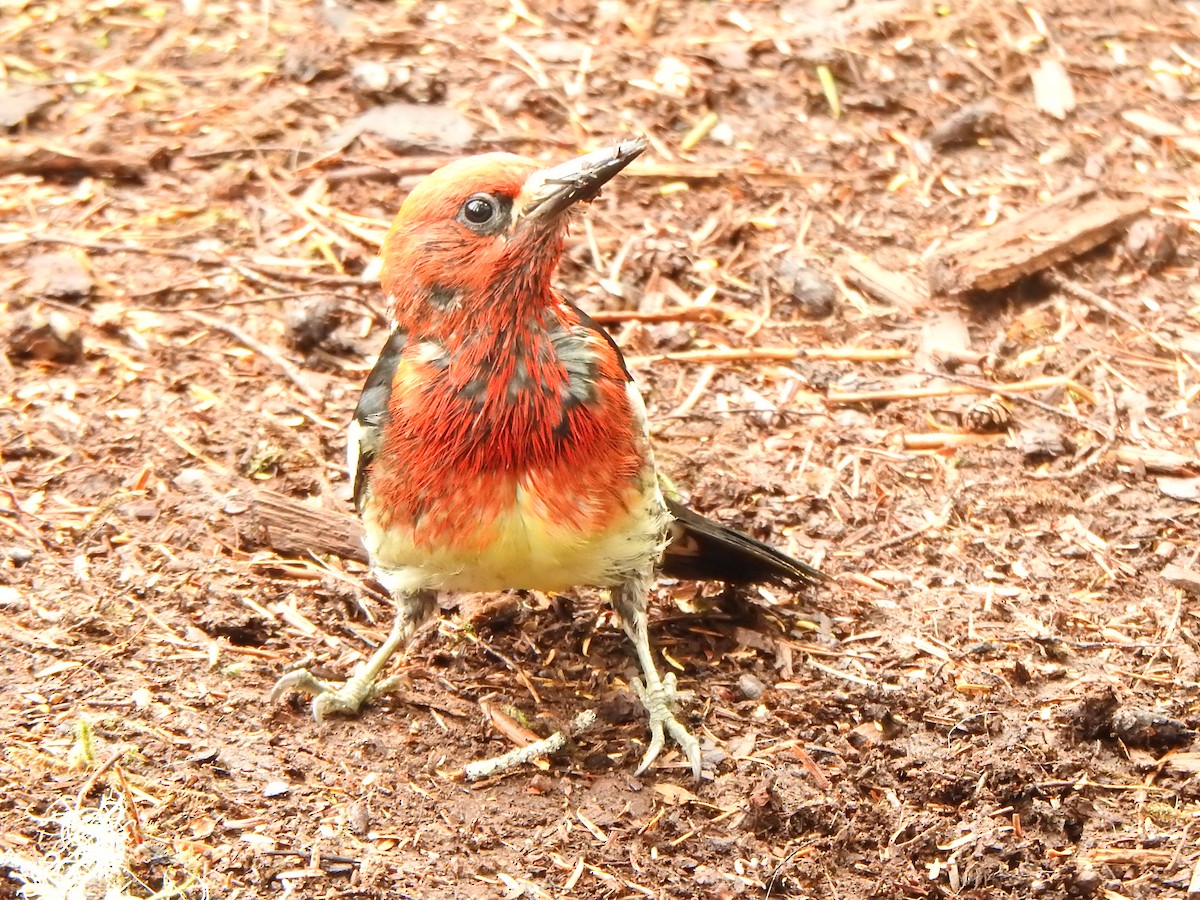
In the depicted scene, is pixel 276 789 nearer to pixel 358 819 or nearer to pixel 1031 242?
pixel 358 819

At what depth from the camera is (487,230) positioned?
3793 millimetres

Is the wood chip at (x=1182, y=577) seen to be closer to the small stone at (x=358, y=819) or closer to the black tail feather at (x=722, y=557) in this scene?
the black tail feather at (x=722, y=557)

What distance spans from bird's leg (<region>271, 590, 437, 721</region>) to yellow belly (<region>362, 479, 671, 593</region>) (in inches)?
4.6

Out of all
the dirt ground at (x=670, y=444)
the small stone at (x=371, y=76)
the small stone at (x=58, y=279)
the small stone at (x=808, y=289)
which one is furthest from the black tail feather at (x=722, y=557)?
the small stone at (x=371, y=76)

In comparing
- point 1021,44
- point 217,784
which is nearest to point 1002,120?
point 1021,44

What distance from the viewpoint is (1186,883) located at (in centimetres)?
340

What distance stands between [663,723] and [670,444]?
132 cm

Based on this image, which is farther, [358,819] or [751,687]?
[751,687]

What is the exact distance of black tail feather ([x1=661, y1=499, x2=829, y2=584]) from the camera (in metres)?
4.36

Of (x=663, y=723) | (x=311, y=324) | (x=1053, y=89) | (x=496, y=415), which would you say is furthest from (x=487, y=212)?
(x=1053, y=89)

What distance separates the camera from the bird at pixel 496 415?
376 cm

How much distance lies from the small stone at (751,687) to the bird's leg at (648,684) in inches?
8.7

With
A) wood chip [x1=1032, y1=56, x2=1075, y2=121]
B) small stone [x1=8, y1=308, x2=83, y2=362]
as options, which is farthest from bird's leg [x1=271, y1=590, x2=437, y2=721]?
wood chip [x1=1032, y1=56, x2=1075, y2=121]

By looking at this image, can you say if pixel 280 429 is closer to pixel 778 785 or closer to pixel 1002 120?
pixel 778 785
